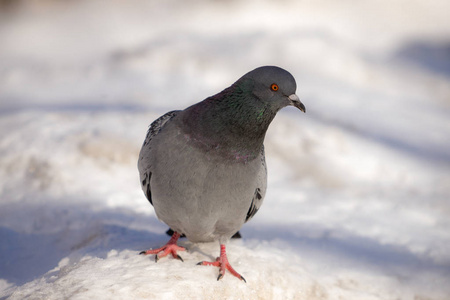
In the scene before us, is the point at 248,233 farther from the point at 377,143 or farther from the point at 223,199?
the point at 377,143

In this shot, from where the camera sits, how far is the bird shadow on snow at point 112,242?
3943 millimetres

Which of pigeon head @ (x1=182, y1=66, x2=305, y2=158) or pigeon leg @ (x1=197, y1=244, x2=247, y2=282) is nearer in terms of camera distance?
pigeon head @ (x1=182, y1=66, x2=305, y2=158)

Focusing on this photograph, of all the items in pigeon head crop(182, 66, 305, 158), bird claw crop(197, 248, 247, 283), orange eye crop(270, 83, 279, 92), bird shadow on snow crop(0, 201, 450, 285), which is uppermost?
orange eye crop(270, 83, 279, 92)

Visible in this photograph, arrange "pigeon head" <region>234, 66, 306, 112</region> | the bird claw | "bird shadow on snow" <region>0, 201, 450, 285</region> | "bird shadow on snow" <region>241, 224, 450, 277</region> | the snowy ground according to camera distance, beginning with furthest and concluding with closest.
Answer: "bird shadow on snow" <region>241, 224, 450, 277</region> → "bird shadow on snow" <region>0, 201, 450, 285</region> → the snowy ground → the bird claw → "pigeon head" <region>234, 66, 306, 112</region>

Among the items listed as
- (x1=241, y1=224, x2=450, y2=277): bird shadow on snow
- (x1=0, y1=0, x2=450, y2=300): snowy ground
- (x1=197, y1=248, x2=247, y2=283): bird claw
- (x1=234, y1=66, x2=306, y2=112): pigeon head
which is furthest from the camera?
(x1=241, y1=224, x2=450, y2=277): bird shadow on snow

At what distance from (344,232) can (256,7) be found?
698 cm

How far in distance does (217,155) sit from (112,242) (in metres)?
1.45

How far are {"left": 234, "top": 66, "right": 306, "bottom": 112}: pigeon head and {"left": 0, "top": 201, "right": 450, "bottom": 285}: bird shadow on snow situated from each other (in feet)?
4.41

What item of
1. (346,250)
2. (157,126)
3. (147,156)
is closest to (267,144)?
(346,250)

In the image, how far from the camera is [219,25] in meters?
10.1

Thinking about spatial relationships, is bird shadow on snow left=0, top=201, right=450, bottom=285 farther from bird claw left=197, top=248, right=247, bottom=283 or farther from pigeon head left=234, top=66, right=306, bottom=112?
pigeon head left=234, top=66, right=306, bottom=112

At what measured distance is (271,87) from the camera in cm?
304

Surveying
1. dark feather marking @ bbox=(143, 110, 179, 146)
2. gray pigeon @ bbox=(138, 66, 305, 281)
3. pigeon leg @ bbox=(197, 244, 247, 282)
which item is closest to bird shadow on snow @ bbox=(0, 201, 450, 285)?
pigeon leg @ bbox=(197, 244, 247, 282)

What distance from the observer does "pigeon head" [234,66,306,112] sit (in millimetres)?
3037
